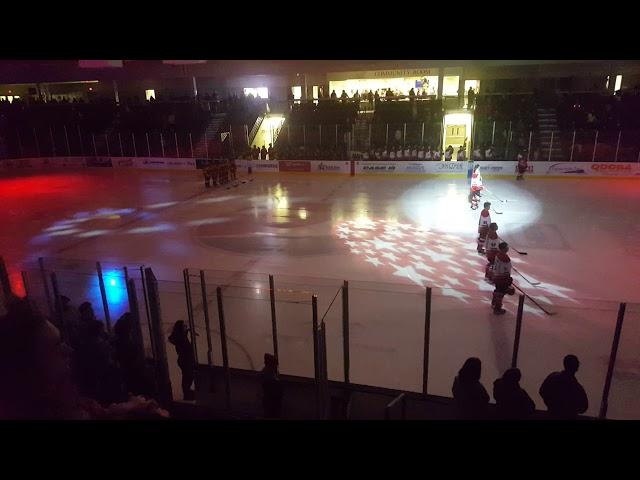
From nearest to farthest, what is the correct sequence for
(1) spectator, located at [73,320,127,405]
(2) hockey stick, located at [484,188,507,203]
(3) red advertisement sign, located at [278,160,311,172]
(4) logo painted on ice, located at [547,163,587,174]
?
1. (1) spectator, located at [73,320,127,405]
2. (2) hockey stick, located at [484,188,507,203]
3. (4) logo painted on ice, located at [547,163,587,174]
4. (3) red advertisement sign, located at [278,160,311,172]

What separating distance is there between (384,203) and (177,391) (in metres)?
11.0

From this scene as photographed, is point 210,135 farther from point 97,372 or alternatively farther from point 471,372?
point 471,372

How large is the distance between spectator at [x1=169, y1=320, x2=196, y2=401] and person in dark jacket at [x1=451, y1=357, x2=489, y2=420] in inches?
111

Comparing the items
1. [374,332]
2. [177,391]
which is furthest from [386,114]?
[177,391]

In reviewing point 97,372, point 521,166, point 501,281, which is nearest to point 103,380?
point 97,372

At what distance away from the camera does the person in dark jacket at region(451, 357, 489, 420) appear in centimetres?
410

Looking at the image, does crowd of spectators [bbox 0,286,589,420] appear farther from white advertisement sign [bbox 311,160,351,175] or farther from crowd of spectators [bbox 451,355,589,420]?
white advertisement sign [bbox 311,160,351,175]

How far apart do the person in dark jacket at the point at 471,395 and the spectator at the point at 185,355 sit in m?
2.83

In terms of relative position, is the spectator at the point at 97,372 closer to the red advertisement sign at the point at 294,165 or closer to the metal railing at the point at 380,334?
the metal railing at the point at 380,334

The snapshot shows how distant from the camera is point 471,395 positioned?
4125mm

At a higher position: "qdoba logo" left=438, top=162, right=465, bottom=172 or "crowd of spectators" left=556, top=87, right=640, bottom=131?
"crowd of spectators" left=556, top=87, right=640, bottom=131

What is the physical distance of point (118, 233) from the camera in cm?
1316

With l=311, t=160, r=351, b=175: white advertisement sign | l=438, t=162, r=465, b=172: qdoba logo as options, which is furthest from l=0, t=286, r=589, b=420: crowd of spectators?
l=438, t=162, r=465, b=172: qdoba logo

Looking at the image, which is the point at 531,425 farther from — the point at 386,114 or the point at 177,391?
the point at 386,114
